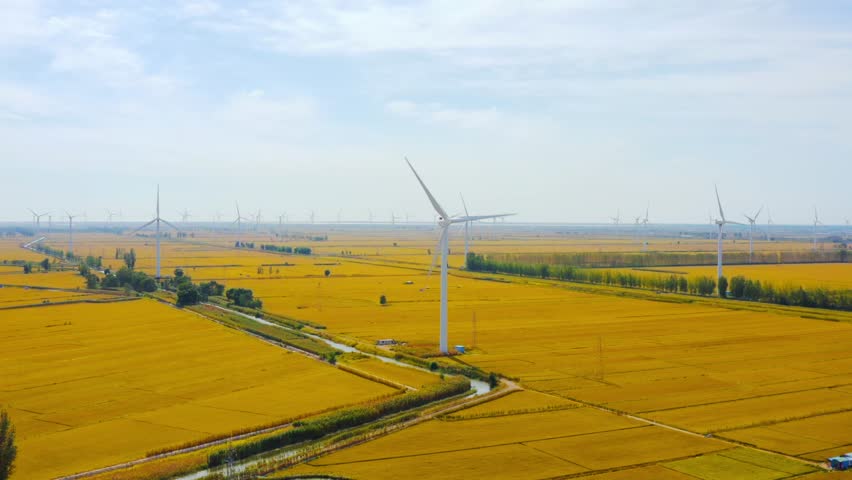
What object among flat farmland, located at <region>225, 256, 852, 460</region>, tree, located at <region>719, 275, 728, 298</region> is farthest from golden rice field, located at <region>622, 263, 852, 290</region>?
flat farmland, located at <region>225, 256, 852, 460</region>

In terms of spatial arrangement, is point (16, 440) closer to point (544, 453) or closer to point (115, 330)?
point (544, 453)

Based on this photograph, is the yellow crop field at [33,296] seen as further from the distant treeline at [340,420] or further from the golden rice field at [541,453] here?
the golden rice field at [541,453]

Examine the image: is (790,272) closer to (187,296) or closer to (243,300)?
(243,300)

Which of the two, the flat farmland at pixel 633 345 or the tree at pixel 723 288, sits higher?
the tree at pixel 723 288

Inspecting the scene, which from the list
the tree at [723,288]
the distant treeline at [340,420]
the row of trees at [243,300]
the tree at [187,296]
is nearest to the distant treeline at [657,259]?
the tree at [723,288]

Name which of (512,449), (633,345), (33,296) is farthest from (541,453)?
(33,296)

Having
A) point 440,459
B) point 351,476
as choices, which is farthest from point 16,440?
point 440,459
